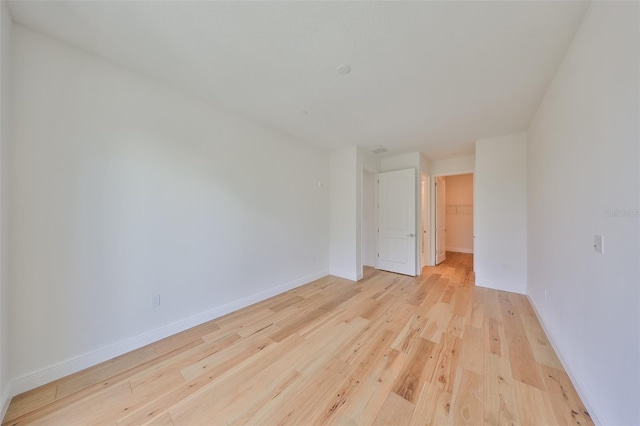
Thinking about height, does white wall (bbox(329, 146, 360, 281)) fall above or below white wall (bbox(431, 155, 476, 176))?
below

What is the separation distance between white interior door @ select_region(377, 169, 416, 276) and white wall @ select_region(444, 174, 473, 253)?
12.1ft

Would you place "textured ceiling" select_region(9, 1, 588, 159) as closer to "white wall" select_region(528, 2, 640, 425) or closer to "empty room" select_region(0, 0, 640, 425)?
"empty room" select_region(0, 0, 640, 425)

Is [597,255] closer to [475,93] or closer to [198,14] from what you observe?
[475,93]

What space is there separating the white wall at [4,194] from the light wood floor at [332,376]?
230mm

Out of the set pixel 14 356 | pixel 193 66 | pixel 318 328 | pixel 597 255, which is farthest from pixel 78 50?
pixel 597 255

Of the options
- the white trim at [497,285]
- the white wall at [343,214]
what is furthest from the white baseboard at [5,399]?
the white trim at [497,285]

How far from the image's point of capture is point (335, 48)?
1658mm

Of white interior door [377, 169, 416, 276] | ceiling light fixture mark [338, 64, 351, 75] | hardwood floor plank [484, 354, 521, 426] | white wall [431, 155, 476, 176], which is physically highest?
ceiling light fixture mark [338, 64, 351, 75]

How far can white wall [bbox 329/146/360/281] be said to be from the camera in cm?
393

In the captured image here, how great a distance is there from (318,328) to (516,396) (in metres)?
1.63

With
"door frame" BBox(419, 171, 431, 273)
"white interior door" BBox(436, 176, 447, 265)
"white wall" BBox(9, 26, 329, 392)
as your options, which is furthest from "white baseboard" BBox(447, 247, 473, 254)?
"white wall" BBox(9, 26, 329, 392)

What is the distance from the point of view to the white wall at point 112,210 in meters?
1.53

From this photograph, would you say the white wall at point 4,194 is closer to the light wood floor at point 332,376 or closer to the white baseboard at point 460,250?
the light wood floor at point 332,376

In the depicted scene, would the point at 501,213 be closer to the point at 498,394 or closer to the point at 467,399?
the point at 498,394
